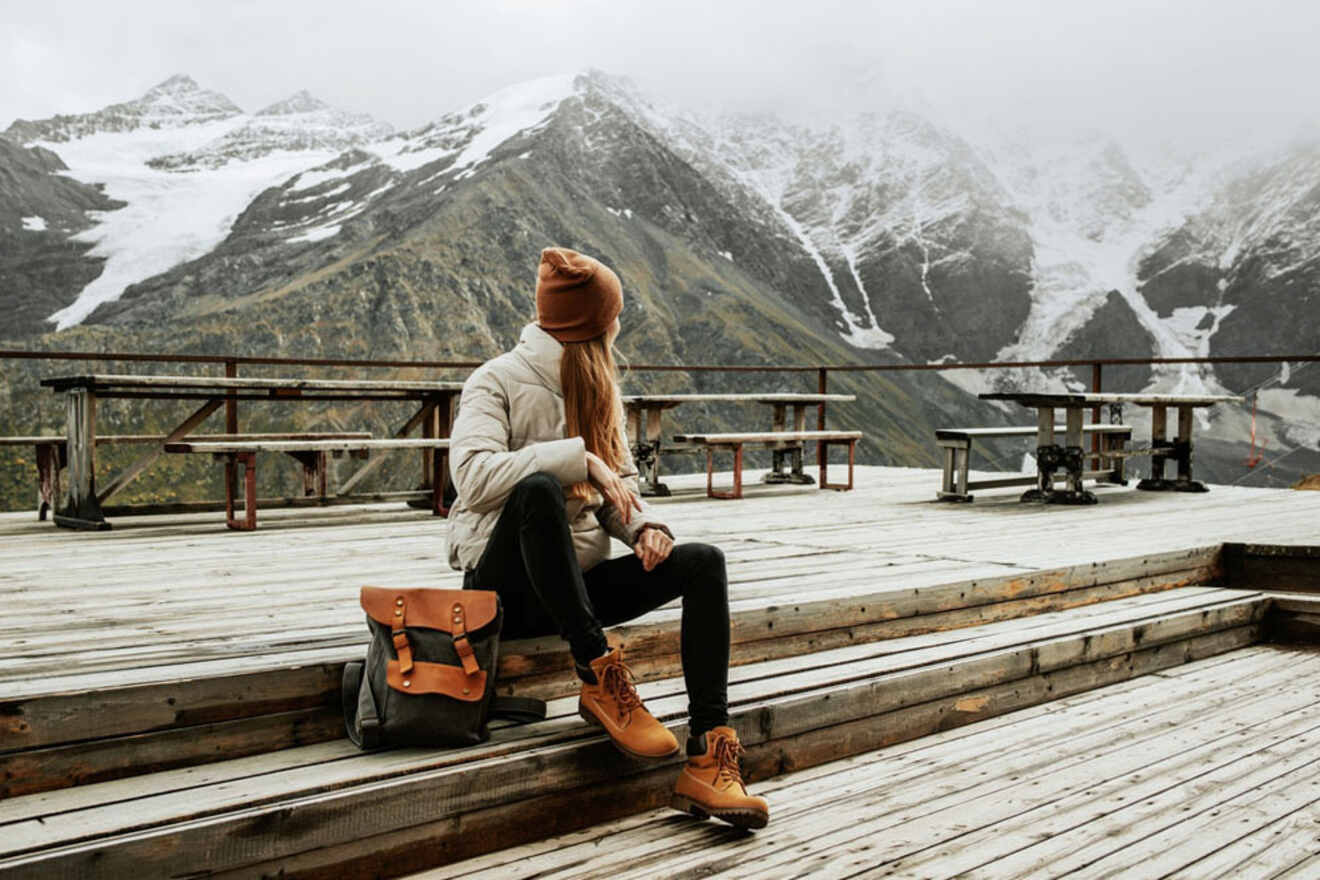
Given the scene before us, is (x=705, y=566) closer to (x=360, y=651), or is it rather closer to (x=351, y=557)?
(x=360, y=651)

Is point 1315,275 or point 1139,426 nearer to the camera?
point 1139,426

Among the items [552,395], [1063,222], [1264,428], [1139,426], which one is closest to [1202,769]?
[552,395]

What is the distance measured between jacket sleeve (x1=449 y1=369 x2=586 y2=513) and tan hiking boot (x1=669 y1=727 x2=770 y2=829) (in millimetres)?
603

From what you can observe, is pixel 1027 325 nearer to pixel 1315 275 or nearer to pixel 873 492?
pixel 1315 275

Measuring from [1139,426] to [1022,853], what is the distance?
263 ft

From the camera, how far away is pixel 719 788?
2.17m

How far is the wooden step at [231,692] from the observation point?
1.92 metres

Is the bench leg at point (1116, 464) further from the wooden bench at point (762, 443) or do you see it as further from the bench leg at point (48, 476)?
the bench leg at point (48, 476)

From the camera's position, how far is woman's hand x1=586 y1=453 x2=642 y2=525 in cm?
225

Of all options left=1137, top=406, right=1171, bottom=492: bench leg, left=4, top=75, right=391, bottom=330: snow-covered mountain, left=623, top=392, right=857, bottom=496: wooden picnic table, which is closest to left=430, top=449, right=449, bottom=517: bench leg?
left=623, top=392, right=857, bottom=496: wooden picnic table

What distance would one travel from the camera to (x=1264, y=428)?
83.7 metres

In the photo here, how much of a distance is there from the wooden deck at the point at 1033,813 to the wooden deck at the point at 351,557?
0.62m

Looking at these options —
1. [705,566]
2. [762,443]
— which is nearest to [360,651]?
[705,566]

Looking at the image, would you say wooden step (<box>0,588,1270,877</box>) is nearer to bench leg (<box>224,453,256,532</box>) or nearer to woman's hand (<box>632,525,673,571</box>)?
woman's hand (<box>632,525,673,571</box>)
